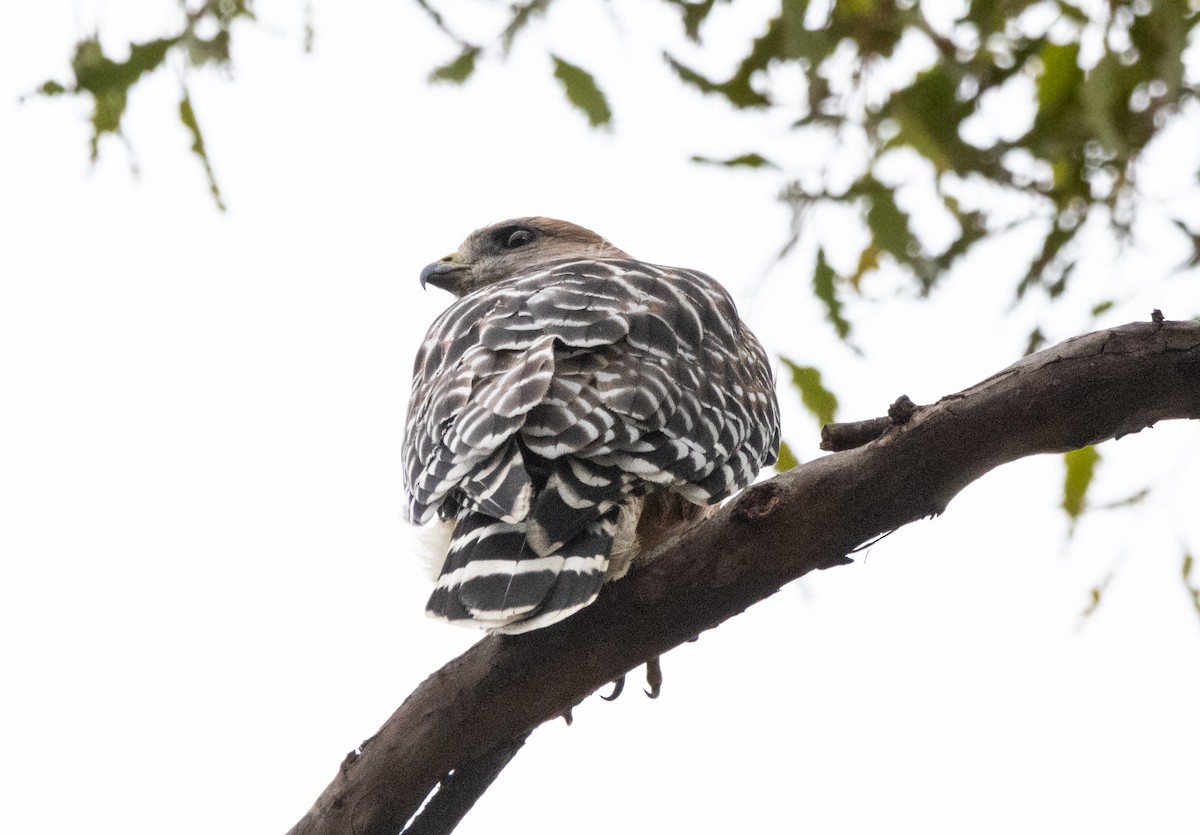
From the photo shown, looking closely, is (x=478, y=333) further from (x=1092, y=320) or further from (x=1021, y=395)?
(x=1092, y=320)

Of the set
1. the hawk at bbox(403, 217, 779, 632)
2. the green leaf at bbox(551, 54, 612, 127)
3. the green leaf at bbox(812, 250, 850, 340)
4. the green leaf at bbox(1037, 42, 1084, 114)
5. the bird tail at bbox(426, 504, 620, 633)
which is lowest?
the bird tail at bbox(426, 504, 620, 633)

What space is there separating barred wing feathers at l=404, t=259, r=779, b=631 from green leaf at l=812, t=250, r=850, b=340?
298 mm

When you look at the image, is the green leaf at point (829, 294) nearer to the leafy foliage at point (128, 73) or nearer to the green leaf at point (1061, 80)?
the green leaf at point (1061, 80)

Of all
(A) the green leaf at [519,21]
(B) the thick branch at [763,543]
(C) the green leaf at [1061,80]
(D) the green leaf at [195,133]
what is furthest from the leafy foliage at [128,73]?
(C) the green leaf at [1061,80]

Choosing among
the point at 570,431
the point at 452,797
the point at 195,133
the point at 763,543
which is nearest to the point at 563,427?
the point at 570,431

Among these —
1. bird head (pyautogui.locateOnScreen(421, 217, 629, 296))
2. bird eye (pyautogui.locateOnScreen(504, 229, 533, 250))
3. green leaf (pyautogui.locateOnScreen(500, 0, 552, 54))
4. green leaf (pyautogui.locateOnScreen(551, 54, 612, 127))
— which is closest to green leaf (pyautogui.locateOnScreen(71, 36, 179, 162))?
green leaf (pyautogui.locateOnScreen(500, 0, 552, 54))

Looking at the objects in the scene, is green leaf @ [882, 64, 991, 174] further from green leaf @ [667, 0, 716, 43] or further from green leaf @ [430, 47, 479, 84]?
green leaf @ [430, 47, 479, 84]

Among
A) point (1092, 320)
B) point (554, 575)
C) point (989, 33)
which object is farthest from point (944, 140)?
point (554, 575)

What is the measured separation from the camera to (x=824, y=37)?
366 centimetres

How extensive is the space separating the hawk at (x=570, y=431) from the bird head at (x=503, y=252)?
4.95 feet

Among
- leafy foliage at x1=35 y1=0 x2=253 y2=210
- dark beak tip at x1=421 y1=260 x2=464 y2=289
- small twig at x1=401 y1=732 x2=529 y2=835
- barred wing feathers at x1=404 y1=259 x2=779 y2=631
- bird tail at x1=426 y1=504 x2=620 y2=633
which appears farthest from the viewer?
dark beak tip at x1=421 y1=260 x2=464 y2=289

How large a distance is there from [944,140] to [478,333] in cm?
146

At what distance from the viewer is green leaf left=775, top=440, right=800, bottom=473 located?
418cm

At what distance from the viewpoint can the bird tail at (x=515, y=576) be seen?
275cm
